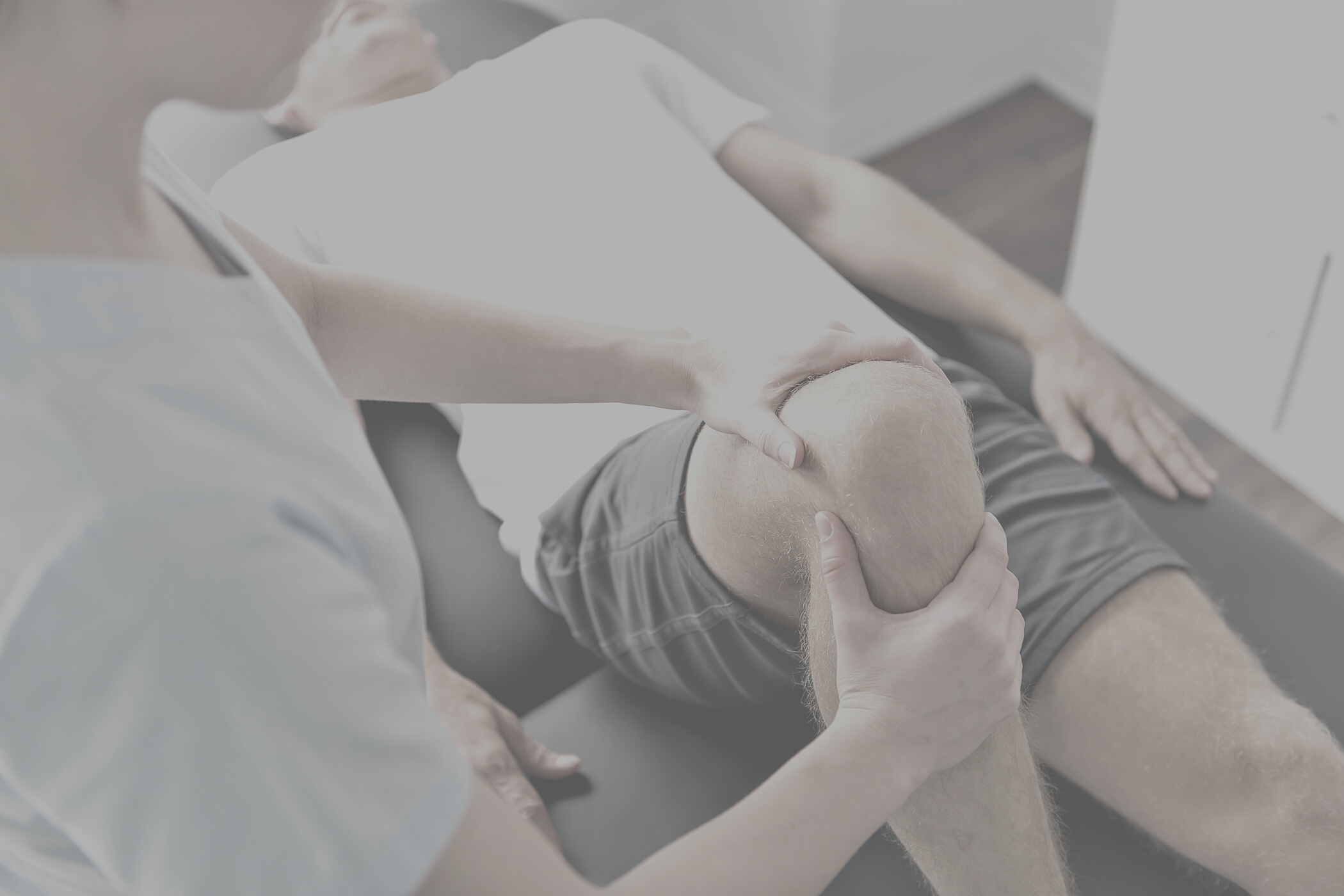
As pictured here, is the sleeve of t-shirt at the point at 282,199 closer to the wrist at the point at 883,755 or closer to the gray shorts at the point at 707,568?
the gray shorts at the point at 707,568

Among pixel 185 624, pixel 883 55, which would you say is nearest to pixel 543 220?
pixel 185 624

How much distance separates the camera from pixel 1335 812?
0.83 metres

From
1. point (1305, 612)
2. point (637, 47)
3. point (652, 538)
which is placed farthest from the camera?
point (637, 47)

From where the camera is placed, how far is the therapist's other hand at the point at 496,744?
936 mm

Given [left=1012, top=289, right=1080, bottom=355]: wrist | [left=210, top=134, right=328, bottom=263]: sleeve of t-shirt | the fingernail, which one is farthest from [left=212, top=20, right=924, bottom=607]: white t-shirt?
the fingernail

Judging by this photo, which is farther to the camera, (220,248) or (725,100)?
(725,100)

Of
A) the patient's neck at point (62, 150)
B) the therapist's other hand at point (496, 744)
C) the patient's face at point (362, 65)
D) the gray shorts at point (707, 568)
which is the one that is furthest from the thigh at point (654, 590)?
the patient's face at point (362, 65)

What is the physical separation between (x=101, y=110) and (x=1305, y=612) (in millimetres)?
1100

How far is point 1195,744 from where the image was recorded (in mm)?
863

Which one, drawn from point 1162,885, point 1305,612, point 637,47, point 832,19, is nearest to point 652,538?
point 1162,885

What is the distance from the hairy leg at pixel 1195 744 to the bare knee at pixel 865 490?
0.69 feet

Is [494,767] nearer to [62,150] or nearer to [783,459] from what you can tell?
[783,459]

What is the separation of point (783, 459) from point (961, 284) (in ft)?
2.08

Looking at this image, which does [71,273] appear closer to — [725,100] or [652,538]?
[652,538]
